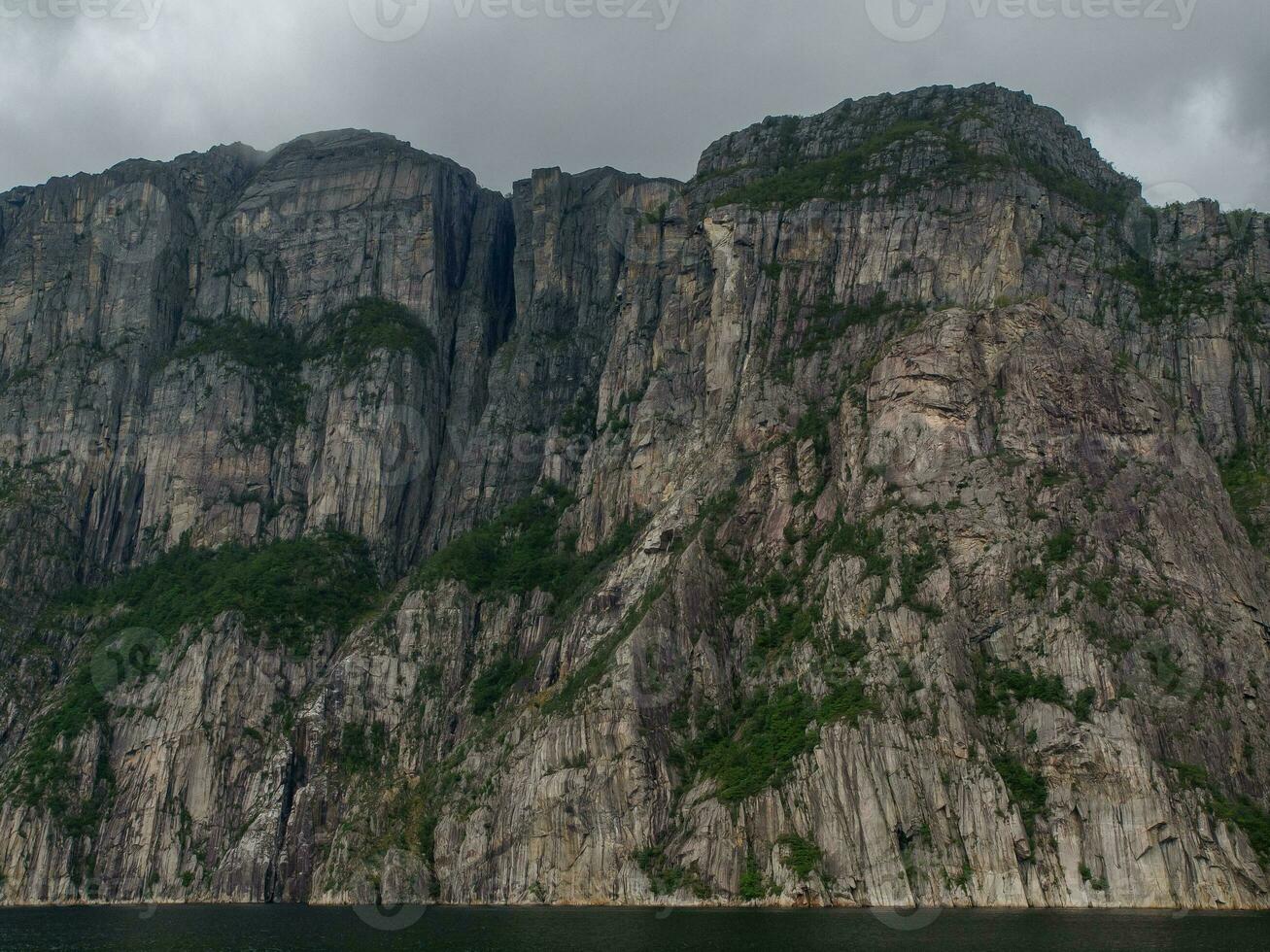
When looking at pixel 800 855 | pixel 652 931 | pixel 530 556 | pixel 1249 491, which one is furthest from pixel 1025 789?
pixel 530 556

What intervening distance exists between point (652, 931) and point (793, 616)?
164 feet

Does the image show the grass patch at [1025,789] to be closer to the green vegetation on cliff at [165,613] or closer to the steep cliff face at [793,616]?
the steep cliff face at [793,616]

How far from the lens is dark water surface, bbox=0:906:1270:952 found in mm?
88375

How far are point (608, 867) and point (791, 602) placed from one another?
33163 mm

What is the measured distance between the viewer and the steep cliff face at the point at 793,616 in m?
124

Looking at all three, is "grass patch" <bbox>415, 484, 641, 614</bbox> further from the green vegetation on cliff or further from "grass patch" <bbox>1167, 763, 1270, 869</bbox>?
"grass patch" <bbox>1167, 763, 1270, 869</bbox>

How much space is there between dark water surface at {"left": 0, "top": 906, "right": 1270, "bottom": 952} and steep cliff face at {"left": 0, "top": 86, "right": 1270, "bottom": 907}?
34.6 feet

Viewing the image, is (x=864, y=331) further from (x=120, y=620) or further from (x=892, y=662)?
(x=120, y=620)

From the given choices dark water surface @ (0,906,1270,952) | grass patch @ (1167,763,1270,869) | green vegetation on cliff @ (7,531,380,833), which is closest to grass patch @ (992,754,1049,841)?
dark water surface @ (0,906,1270,952)

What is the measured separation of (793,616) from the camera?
14500 centimetres

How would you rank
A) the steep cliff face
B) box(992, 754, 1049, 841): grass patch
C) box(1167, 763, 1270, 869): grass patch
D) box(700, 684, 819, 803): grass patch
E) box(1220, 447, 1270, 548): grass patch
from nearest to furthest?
1. box(1167, 763, 1270, 869): grass patch
2. box(992, 754, 1049, 841): grass patch
3. the steep cliff face
4. box(700, 684, 819, 803): grass patch
5. box(1220, 447, 1270, 548): grass patch

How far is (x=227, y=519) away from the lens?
656ft

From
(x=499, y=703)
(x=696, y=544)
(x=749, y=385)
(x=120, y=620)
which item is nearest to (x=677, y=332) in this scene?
(x=749, y=385)

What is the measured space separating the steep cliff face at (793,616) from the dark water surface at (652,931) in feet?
34.6
